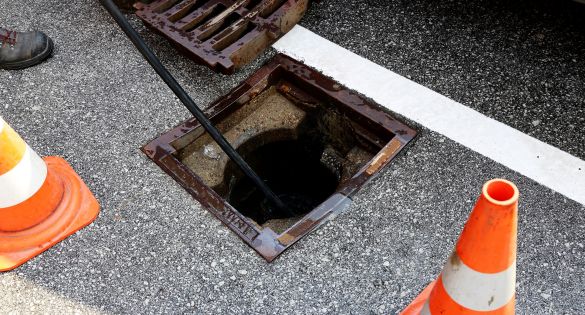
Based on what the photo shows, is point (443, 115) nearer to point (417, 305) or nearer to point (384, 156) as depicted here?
point (384, 156)

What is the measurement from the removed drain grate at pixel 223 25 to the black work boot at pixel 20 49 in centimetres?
50

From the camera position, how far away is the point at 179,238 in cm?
201

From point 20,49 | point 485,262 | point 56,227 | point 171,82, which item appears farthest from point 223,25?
point 485,262

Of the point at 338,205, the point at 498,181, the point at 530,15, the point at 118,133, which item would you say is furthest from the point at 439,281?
the point at 530,15

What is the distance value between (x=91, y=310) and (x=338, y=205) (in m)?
0.92

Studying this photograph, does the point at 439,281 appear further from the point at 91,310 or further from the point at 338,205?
the point at 91,310

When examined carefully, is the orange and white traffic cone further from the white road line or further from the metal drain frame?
the white road line

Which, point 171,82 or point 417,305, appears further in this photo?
point 171,82

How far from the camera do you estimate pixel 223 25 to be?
2693mm

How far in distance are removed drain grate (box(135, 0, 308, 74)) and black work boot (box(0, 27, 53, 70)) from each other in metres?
0.50

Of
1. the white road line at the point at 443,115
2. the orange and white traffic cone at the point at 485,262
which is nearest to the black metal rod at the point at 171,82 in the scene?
the white road line at the point at 443,115

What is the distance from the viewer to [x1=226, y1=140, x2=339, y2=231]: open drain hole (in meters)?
2.52

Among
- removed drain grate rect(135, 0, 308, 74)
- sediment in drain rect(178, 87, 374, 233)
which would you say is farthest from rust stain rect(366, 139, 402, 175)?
removed drain grate rect(135, 0, 308, 74)

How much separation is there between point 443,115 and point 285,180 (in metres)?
0.89
